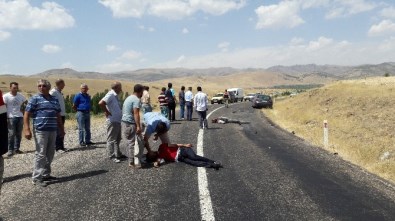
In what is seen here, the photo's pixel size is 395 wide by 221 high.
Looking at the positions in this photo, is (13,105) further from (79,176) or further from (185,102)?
(185,102)

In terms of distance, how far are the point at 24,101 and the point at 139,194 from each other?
6797 millimetres

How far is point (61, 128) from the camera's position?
8.86 meters

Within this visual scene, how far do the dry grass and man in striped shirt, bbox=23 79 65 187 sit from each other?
25.1 feet

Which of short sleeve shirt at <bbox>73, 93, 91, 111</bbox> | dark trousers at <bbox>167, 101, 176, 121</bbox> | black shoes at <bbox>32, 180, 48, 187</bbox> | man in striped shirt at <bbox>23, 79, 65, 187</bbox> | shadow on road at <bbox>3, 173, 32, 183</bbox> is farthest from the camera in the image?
dark trousers at <bbox>167, 101, 176, 121</bbox>

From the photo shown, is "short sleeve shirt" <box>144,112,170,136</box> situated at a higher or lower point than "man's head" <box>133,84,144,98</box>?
lower

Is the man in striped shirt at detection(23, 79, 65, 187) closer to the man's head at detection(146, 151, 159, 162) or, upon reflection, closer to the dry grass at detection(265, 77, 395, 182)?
the man's head at detection(146, 151, 159, 162)

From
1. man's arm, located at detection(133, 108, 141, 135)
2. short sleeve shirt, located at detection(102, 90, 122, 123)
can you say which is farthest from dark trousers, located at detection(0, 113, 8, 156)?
short sleeve shirt, located at detection(102, 90, 122, 123)

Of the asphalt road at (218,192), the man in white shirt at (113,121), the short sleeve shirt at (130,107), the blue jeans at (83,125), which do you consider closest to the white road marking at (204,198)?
the asphalt road at (218,192)

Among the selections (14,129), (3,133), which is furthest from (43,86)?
(14,129)

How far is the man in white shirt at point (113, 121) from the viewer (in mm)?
10469

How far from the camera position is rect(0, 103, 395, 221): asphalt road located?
636 cm

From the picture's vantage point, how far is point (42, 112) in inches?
328

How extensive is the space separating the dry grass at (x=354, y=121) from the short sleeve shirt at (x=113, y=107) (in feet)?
21.7

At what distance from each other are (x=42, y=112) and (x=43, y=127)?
0.30 m
